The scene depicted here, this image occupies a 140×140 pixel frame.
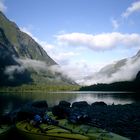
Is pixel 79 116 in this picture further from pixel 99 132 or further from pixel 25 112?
pixel 25 112

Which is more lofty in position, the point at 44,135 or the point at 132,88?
the point at 132,88

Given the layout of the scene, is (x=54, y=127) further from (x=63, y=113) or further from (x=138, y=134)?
(x=138, y=134)

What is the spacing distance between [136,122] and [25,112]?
39.1 feet

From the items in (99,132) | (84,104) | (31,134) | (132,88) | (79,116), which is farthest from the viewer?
(132,88)

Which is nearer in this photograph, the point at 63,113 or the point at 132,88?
the point at 63,113

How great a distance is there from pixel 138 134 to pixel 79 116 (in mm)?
5540

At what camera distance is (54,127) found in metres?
21.1

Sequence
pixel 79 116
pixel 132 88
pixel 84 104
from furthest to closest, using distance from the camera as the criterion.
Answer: pixel 132 88 < pixel 84 104 < pixel 79 116

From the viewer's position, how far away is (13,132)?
918 inches

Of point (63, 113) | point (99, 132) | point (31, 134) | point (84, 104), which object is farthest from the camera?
point (84, 104)

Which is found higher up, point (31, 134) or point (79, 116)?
point (79, 116)

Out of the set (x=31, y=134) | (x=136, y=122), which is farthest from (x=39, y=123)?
(x=136, y=122)

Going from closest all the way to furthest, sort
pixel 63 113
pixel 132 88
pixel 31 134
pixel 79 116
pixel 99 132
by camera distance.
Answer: pixel 99 132, pixel 31 134, pixel 79 116, pixel 63 113, pixel 132 88

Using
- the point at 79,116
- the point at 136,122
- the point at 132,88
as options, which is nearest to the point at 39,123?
the point at 79,116
